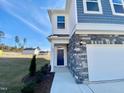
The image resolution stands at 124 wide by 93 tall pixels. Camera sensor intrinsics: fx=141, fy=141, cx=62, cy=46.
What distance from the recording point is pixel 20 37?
235ft

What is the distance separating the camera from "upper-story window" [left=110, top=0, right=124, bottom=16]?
31.2ft

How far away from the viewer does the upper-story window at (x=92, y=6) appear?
903 cm

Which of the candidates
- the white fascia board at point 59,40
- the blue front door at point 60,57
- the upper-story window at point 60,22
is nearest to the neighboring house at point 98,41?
the white fascia board at point 59,40

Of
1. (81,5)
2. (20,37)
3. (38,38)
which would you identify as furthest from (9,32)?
(81,5)

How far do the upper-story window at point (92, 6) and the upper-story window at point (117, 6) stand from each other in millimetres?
985

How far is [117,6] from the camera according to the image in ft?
32.2

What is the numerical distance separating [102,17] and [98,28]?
96 cm

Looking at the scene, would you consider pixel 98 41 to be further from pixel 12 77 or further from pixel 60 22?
pixel 12 77

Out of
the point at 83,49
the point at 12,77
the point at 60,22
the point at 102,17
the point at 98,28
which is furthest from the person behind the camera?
the point at 60,22

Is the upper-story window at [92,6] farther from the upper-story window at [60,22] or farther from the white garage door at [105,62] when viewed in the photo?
the upper-story window at [60,22]

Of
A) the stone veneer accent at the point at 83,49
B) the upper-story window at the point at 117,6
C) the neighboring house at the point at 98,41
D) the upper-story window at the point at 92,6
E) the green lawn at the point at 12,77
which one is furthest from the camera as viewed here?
the upper-story window at the point at 117,6

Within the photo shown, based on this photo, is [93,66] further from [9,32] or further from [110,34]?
[9,32]

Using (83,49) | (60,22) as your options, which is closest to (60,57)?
(60,22)

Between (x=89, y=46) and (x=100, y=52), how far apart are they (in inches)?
31.5
